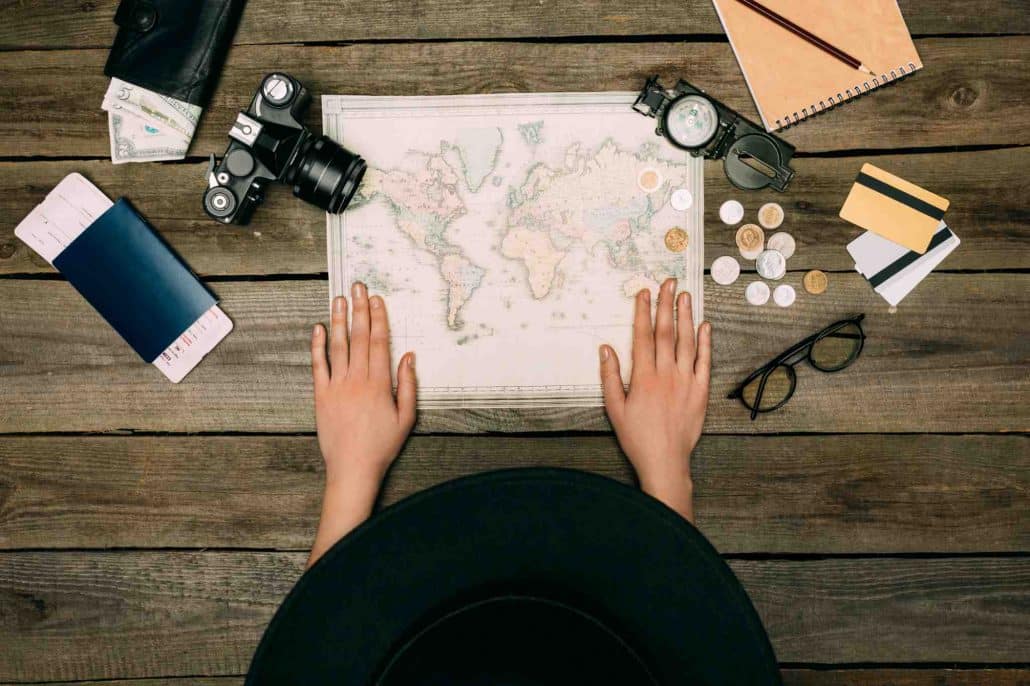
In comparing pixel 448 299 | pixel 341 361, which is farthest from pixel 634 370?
pixel 341 361

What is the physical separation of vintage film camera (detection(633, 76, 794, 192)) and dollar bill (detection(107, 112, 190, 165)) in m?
0.90

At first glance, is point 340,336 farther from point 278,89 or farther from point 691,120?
point 691,120

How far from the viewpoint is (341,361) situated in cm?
129

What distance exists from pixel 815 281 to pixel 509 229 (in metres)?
0.61

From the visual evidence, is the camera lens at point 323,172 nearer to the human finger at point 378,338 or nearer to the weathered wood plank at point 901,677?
the human finger at point 378,338

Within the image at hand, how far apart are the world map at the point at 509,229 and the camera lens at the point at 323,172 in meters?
0.09

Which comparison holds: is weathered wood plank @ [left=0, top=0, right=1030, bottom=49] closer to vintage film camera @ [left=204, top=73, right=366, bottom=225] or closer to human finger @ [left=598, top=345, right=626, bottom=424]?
vintage film camera @ [left=204, top=73, right=366, bottom=225]

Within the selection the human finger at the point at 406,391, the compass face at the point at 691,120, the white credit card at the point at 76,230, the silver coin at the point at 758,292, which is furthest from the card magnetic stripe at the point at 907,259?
the white credit card at the point at 76,230

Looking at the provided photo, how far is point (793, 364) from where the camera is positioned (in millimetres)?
1307

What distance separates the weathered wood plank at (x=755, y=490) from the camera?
4.32ft

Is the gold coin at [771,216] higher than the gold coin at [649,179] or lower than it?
lower

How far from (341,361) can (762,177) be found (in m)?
0.90

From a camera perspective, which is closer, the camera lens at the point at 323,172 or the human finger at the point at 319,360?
the camera lens at the point at 323,172

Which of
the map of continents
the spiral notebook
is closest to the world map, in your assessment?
the map of continents
